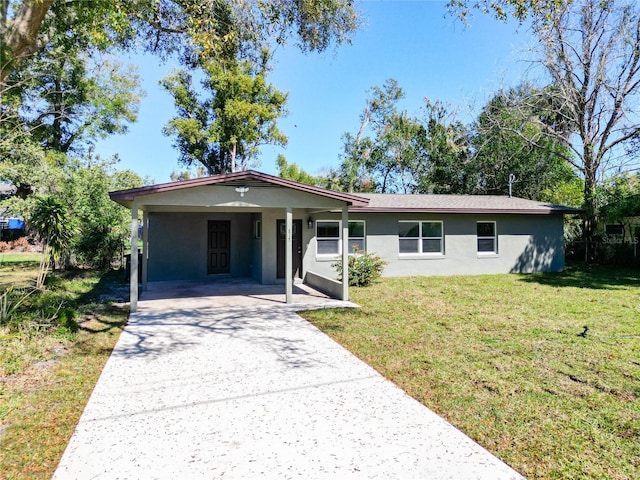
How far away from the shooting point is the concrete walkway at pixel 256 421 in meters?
2.87

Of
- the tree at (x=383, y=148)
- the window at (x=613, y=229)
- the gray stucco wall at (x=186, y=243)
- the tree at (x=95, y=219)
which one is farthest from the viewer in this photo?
the tree at (x=383, y=148)

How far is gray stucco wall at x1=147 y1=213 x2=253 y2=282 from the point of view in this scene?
12.6 m

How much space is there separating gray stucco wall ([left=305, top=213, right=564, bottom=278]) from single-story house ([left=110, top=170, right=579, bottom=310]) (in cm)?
4

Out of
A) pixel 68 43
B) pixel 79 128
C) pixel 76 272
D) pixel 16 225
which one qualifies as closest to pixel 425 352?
pixel 68 43

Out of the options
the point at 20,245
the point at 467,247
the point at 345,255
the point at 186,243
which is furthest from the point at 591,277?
the point at 20,245

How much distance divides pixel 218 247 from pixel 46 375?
352 inches

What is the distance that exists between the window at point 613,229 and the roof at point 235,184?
56.2 feet

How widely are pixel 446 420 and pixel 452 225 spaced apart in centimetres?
1170

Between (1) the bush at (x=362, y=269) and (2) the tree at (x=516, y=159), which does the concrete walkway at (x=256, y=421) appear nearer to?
(1) the bush at (x=362, y=269)

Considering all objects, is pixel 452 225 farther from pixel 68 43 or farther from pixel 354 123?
pixel 354 123

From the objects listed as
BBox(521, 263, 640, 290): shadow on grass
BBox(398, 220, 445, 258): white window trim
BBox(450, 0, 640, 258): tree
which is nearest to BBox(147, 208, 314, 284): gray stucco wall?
BBox(398, 220, 445, 258): white window trim

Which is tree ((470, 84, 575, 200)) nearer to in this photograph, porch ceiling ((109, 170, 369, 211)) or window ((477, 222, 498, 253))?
window ((477, 222, 498, 253))

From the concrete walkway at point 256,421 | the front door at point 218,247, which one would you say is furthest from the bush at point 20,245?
the concrete walkway at point 256,421

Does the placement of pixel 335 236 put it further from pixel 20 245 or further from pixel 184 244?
pixel 20 245
